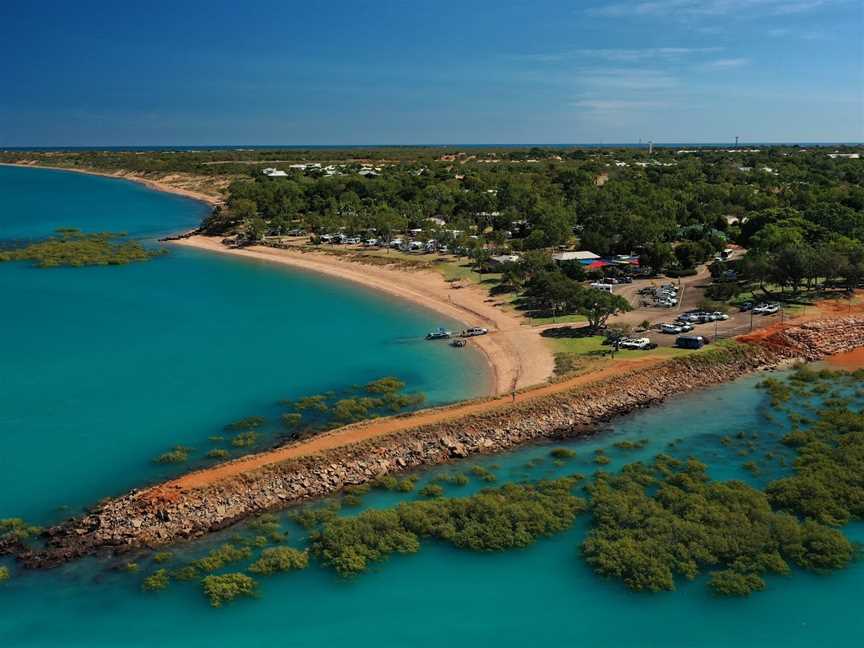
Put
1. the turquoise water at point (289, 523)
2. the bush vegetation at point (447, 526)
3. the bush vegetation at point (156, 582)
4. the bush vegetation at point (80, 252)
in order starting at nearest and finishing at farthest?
the turquoise water at point (289, 523)
the bush vegetation at point (156, 582)
the bush vegetation at point (447, 526)
the bush vegetation at point (80, 252)

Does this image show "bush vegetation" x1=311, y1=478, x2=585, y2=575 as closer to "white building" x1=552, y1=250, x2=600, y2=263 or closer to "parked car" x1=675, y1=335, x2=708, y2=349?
"parked car" x1=675, y1=335, x2=708, y2=349

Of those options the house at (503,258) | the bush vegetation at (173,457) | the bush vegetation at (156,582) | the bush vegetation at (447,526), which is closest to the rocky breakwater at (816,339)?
the bush vegetation at (447,526)

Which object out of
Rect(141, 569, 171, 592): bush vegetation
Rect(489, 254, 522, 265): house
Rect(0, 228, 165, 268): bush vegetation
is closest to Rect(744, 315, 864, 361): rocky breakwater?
Rect(489, 254, 522, 265): house

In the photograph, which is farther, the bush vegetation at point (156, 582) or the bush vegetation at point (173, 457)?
the bush vegetation at point (173, 457)

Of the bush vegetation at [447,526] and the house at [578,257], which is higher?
the house at [578,257]

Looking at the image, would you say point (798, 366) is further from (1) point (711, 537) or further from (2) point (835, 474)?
(1) point (711, 537)

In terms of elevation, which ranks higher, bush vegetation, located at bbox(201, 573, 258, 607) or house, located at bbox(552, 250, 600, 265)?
house, located at bbox(552, 250, 600, 265)

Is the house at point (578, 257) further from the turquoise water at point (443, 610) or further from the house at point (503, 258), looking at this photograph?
the turquoise water at point (443, 610)
